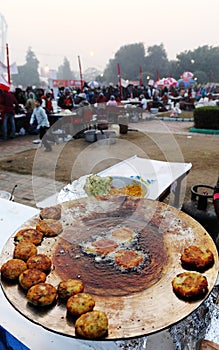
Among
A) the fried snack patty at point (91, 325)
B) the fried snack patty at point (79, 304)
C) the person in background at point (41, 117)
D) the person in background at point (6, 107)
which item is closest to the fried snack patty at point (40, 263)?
the fried snack patty at point (79, 304)

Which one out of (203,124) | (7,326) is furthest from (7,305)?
(203,124)

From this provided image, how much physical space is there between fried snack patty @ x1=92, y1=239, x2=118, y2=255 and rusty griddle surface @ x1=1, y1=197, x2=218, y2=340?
0.27ft

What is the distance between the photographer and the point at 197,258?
5.12ft

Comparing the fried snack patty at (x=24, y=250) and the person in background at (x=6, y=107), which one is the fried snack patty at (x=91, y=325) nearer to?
the fried snack patty at (x=24, y=250)

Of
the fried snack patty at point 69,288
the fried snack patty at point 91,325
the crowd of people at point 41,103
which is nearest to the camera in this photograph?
the fried snack patty at point 91,325

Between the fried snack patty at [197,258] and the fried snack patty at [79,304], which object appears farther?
the fried snack patty at [197,258]

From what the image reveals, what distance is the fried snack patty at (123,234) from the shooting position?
1.94 meters

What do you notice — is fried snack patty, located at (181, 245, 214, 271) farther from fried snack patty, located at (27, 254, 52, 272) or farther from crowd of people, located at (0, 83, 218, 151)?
crowd of people, located at (0, 83, 218, 151)

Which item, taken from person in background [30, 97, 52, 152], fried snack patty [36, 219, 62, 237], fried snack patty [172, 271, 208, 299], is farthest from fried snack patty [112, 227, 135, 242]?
person in background [30, 97, 52, 152]

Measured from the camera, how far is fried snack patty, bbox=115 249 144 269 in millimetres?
1669

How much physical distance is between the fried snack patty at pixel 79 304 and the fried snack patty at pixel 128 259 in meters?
0.35

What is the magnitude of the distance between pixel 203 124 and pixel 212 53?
45667mm

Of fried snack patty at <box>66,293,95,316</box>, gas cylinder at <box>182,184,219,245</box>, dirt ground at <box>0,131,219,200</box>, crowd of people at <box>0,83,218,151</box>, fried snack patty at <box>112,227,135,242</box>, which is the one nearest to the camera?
fried snack patty at <box>66,293,95,316</box>

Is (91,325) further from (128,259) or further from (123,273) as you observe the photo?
(128,259)
